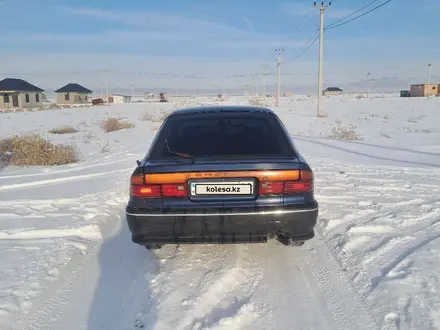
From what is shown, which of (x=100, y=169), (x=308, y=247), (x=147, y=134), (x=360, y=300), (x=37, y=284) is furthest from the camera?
(x=147, y=134)

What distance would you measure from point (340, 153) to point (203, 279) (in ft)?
27.9

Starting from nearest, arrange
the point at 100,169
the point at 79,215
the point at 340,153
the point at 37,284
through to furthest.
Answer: the point at 37,284
the point at 79,215
the point at 100,169
the point at 340,153

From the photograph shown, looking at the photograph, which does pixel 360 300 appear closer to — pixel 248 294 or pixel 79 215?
pixel 248 294

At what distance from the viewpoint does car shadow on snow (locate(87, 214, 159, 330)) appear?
2.65 meters

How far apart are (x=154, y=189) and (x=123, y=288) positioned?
3.06ft

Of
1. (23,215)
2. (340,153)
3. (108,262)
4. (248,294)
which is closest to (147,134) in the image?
(340,153)

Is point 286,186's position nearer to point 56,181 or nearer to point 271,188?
point 271,188

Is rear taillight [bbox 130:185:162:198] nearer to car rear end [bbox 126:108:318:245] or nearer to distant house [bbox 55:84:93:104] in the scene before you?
car rear end [bbox 126:108:318:245]

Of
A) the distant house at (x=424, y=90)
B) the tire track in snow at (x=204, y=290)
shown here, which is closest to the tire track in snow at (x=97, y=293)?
the tire track in snow at (x=204, y=290)

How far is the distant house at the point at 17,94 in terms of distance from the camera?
173ft

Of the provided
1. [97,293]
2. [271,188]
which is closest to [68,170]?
[97,293]

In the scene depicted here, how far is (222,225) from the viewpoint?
309 cm

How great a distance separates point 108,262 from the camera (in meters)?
3.71

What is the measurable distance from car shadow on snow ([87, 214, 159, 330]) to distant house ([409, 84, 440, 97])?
89.5 m
